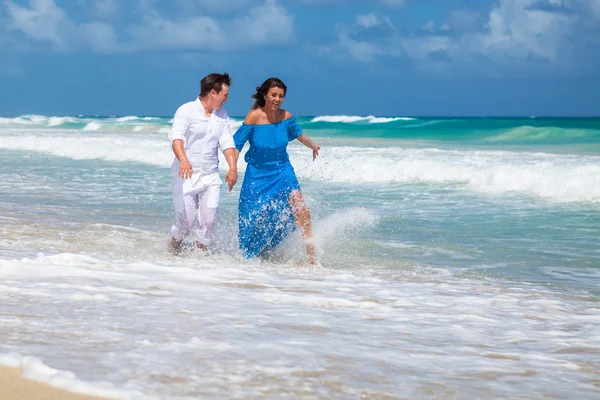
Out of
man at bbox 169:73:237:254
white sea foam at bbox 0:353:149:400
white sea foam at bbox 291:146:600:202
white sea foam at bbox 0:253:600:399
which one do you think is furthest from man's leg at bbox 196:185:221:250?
white sea foam at bbox 291:146:600:202

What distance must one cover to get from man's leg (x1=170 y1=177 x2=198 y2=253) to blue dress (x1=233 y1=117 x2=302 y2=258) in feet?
1.50

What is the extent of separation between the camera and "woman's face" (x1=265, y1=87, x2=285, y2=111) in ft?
21.9

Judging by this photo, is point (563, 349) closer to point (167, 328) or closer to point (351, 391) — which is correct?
point (351, 391)

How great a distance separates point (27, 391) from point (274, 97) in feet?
13.5

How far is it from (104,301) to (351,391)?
191 cm

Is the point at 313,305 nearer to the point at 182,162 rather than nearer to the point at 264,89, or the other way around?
the point at 182,162

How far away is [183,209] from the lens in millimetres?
6793

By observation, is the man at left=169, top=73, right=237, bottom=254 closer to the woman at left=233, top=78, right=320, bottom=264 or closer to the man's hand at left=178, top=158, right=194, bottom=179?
the man's hand at left=178, top=158, right=194, bottom=179

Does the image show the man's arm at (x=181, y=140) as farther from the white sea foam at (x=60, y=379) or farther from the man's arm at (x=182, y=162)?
the white sea foam at (x=60, y=379)

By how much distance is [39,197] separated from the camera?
1174cm

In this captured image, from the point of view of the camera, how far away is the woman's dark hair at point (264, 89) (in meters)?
6.68

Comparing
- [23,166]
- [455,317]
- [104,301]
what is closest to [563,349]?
[455,317]

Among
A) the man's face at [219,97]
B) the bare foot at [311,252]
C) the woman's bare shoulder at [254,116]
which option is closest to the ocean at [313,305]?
the bare foot at [311,252]

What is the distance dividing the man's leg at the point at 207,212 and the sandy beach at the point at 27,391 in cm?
378
